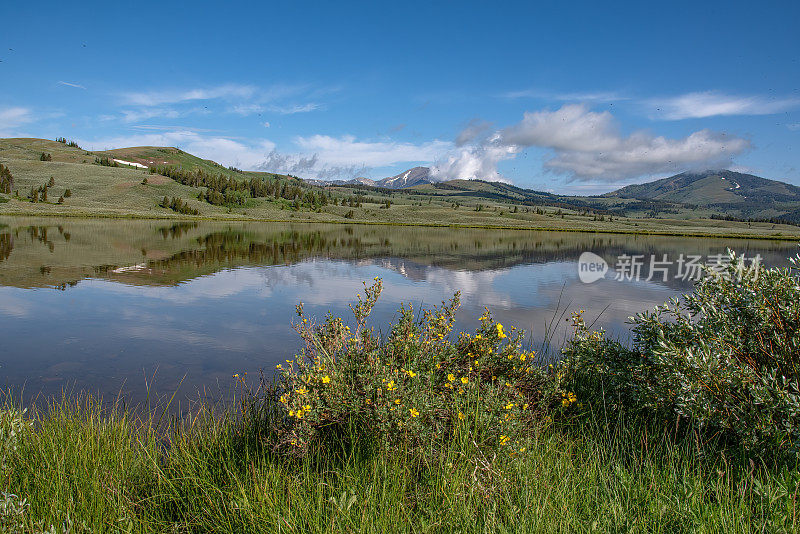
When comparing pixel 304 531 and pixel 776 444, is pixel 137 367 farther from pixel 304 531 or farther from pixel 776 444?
pixel 776 444

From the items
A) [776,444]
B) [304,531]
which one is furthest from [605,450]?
[304,531]

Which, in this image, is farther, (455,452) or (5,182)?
(5,182)

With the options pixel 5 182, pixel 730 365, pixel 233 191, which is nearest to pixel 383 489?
pixel 730 365

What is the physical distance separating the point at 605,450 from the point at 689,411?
1.03m

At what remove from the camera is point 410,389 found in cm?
499

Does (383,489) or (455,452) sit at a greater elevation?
→ (455,452)

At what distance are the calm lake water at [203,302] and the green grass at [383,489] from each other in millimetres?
3648

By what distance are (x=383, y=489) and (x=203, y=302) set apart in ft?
47.7

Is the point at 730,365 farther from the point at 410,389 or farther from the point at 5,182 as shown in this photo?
the point at 5,182

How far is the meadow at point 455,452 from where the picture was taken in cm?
390

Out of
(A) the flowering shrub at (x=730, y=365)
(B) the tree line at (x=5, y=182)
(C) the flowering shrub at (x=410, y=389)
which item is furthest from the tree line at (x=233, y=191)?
(A) the flowering shrub at (x=730, y=365)

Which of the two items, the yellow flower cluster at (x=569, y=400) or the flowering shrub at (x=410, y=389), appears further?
the yellow flower cluster at (x=569, y=400)

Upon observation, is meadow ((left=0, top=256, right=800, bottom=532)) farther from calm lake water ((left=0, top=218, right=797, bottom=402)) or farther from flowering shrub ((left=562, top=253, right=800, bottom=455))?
calm lake water ((left=0, top=218, right=797, bottom=402))

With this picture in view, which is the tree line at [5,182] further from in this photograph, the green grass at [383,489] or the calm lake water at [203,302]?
the green grass at [383,489]
